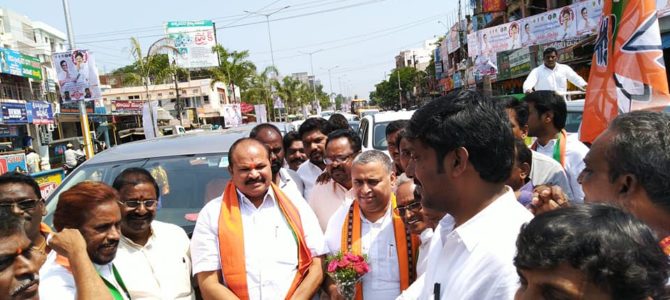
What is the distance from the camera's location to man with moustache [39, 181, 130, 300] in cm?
224

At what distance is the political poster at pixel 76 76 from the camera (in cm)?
1123

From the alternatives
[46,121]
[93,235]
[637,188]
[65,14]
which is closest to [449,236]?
[637,188]

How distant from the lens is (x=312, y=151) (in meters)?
4.95

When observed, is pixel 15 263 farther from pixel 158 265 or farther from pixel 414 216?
pixel 414 216

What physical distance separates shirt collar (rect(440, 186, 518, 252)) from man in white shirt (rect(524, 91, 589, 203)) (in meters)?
2.40

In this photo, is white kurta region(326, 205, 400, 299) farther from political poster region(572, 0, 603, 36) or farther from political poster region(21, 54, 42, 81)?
political poster region(21, 54, 42, 81)

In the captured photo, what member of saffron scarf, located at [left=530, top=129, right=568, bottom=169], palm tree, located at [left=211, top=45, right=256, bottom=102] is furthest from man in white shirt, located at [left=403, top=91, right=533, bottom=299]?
palm tree, located at [left=211, top=45, right=256, bottom=102]

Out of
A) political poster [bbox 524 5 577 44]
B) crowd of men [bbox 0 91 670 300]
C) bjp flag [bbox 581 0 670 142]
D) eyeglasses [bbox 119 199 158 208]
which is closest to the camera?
crowd of men [bbox 0 91 670 300]

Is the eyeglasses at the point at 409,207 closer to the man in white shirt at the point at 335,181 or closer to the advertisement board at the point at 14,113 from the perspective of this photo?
the man in white shirt at the point at 335,181

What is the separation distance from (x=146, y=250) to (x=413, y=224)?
1.49 meters

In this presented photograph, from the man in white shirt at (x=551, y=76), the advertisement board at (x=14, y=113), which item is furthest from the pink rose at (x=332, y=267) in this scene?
the advertisement board at (x=14, y=113)

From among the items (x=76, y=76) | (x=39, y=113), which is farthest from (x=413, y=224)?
(x=39, y=113)

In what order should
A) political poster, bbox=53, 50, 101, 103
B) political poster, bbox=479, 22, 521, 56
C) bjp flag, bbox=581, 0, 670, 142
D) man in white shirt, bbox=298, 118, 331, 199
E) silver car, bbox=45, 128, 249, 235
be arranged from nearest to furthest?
bjp flag, bbox=581, 0, 670, 142
silver car, bbox=45, 128, 249, 235
man in white shirt, bbox=298, 118, 331, 199
political poster, bbox=53, 50, 101, 103
political poster, bbox=479, 22, 521, 56

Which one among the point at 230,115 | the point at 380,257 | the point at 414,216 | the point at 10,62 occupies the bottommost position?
the point at 380,257
